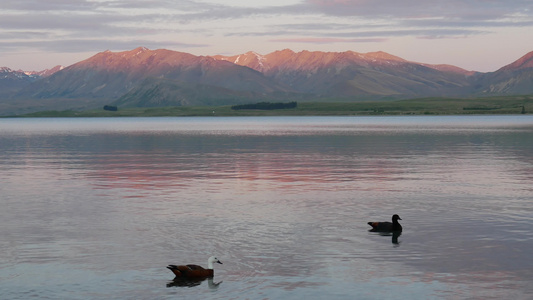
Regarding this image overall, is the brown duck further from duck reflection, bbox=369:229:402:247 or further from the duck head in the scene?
duck reflection, bbox=369:229:402:247

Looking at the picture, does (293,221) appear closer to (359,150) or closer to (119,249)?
(119,249)

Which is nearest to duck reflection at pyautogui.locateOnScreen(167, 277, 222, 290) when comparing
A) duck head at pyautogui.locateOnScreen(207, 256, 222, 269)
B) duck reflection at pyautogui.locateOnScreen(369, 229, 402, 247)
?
duck head at pyautogui.locateOnScreen(207, 256, 222, 269)

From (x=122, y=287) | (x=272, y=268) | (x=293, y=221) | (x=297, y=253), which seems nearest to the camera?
(x=122, y=287)

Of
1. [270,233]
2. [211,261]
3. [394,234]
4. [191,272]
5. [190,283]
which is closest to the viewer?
[190,283]

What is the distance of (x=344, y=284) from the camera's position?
79.7 ft

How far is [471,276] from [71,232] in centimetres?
1908

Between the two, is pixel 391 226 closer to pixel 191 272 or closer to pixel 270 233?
pixel 270 233

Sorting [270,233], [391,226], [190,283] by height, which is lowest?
[190,283]

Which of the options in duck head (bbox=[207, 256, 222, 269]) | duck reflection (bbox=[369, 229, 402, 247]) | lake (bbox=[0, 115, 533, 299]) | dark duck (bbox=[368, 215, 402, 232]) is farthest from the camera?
dark duck (bbox=[368, 215, 402, 232])

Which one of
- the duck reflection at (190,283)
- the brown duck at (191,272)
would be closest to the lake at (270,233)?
the duck reflection at (190,283)

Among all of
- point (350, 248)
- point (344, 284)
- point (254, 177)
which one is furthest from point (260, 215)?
point (254, 177)

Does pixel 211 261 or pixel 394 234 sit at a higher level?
pixel 211 261

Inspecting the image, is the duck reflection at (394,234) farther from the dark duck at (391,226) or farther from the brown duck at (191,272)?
the brown duck at (191,272)

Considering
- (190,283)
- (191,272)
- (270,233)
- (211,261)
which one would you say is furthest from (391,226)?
(190,283)
